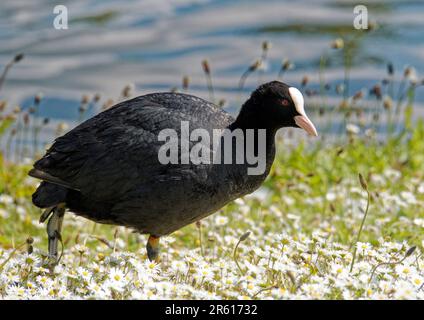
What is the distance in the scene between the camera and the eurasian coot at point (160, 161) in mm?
5523

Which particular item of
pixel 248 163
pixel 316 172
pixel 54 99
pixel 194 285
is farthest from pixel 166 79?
pixel 194 285

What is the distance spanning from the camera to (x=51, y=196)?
588cm

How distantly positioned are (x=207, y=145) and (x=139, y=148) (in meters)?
0.44

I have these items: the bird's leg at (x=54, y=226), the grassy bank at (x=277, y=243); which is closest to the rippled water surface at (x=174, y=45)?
the grassy bank at (x=277, y=243)

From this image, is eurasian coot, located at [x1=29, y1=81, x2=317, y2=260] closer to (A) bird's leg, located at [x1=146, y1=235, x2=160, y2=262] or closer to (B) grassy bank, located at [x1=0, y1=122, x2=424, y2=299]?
(A) bird's leg, located at [x1=146, y1=235, x2=160, y2=262]

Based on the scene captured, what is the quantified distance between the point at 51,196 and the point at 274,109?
1612 mm

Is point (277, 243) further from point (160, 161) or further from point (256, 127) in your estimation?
point (160, 161)

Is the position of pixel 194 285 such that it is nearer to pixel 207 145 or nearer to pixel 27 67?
pixel 207 145

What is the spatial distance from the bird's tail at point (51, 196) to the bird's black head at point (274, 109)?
1.29 m

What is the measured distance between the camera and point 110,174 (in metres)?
5.63

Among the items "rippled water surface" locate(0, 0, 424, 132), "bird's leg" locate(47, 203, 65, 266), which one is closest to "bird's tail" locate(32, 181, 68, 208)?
"bird's leg" locate(47, 203, 65, 266)

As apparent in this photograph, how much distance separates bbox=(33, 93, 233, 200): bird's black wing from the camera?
220 inches

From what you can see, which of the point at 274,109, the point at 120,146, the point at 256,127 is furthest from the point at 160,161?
the point at 274,109

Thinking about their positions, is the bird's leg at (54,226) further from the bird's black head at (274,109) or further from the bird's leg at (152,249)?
the bird's black head at (274,109)
